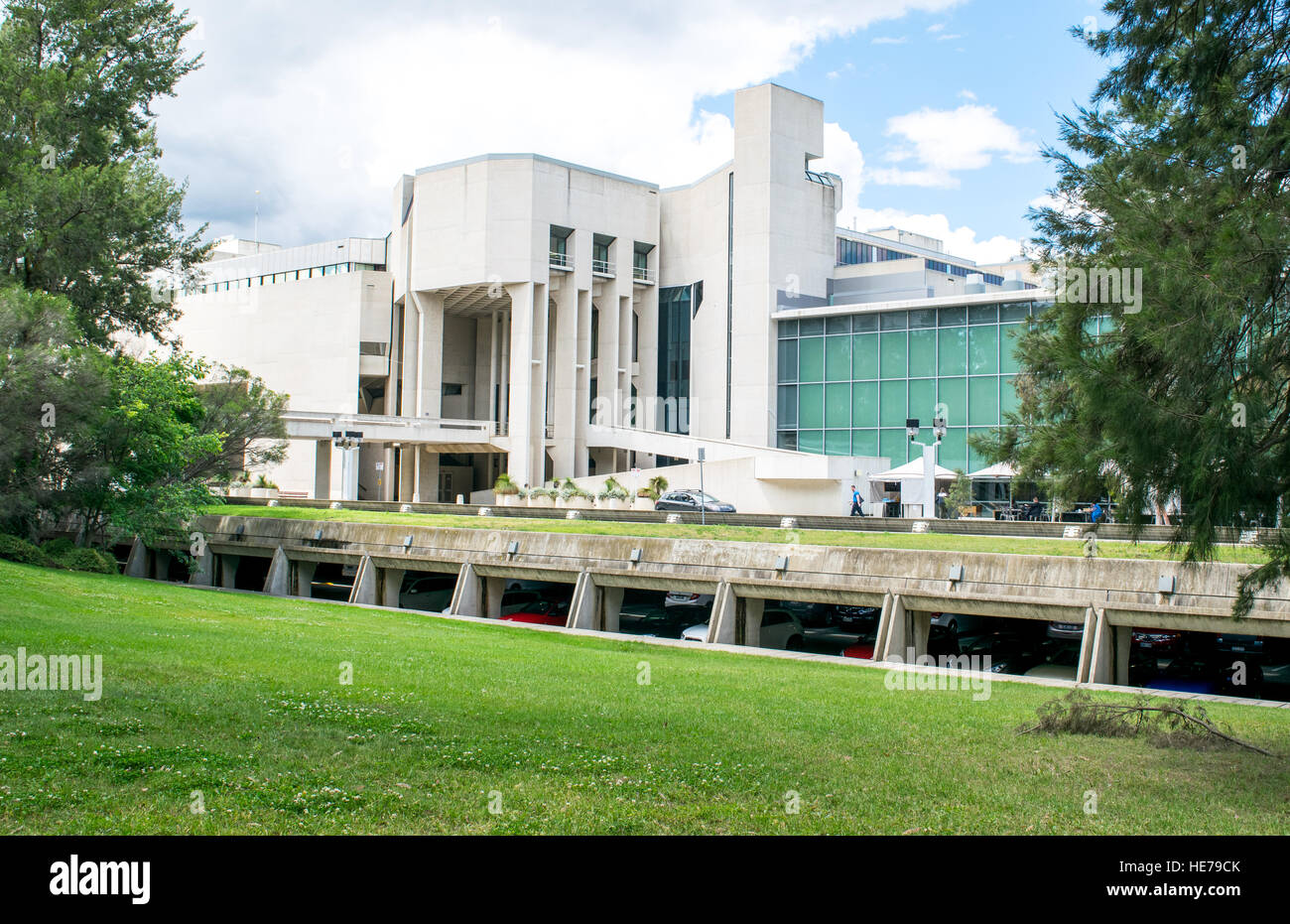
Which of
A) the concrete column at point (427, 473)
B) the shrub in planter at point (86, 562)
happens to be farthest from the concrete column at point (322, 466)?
the shrub in planter at point (86, 562)

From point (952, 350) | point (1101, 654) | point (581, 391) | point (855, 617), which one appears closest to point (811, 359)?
point (952, 350)

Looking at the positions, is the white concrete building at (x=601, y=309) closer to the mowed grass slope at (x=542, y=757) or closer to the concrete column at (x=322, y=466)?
the concrete column at (x=322, y=466)

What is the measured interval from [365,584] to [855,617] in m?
14.9

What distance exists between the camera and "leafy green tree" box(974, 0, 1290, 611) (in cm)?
713

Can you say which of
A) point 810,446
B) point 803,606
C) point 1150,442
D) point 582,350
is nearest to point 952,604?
point 803,606

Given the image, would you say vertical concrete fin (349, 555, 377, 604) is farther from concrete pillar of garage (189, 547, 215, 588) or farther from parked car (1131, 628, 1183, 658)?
parked car (1131, 628, 1183, 658)

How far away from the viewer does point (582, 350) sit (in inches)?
2502

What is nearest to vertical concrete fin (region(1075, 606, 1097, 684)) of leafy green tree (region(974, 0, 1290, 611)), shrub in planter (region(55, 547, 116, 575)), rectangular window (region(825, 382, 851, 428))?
leafy green tree (region(974, 0, 1290, 611))

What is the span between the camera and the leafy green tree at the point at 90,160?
104 feet

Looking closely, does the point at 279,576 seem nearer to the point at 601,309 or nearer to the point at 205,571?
the point at 205,571

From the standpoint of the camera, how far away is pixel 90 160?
35.3 m

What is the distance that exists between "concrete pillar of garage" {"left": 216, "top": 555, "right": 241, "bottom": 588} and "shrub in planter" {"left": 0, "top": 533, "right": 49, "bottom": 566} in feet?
26.9

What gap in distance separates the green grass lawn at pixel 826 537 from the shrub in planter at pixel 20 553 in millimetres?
8065
